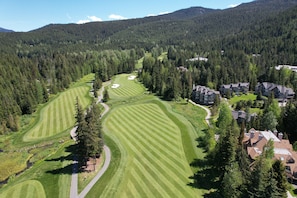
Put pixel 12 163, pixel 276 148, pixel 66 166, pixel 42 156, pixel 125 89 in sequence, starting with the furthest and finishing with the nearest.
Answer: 1. pixel 125 89
2. pixel 42 156
3. pixel 12 163
4. pixel 66 166
5. pixel 276 148

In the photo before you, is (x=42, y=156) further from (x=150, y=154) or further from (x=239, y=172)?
(x=239, y=172)

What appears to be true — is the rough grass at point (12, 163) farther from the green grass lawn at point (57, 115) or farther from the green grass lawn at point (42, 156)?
the green grass lawn at point (57, 115)

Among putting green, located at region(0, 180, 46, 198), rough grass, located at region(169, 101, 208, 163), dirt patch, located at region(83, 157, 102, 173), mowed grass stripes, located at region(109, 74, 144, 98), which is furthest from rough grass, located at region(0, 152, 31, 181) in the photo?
mowed grass stripes, located at region(109, 74, 144, 98)

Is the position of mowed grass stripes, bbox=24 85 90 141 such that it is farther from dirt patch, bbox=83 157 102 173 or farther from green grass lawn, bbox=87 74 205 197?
dirt patch, bbox=83 157 102 173

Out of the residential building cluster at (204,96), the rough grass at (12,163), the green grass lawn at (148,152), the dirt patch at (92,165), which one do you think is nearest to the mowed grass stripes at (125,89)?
the green grass lawn at (148,152)

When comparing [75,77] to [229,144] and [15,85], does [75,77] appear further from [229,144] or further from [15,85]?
[229,144]

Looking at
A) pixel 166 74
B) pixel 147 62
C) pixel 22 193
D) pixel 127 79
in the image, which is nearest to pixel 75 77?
pixel 127 79

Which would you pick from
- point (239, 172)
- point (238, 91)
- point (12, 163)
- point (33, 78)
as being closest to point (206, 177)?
point (239, 172)
